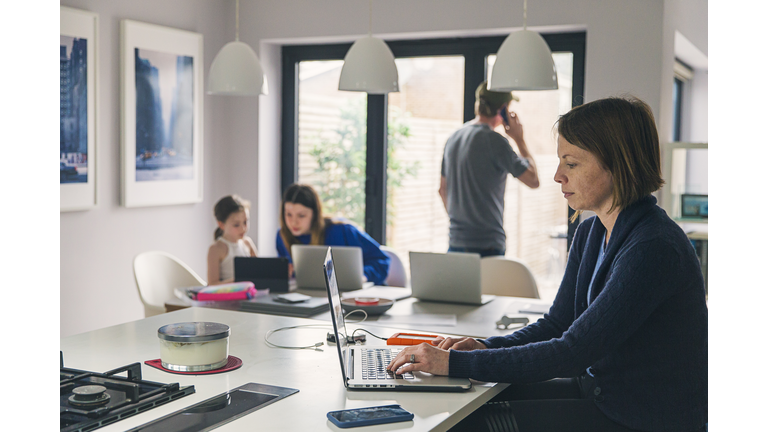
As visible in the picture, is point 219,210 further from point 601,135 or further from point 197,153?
point 601,135

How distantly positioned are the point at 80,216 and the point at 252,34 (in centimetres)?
180

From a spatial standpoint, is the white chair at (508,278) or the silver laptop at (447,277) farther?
the white chair at (508,278)

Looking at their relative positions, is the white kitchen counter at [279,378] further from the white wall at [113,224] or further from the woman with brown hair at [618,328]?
the white wall at [113,224]

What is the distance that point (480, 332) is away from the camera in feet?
7.64

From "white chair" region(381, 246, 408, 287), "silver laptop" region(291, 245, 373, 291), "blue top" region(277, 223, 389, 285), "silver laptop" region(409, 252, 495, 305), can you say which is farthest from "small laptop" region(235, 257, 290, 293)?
"white chair" region(381, 246, 408, 287)

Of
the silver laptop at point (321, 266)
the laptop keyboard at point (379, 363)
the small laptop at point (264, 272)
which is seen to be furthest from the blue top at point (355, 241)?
the laptop keyboard at point (379, 363)

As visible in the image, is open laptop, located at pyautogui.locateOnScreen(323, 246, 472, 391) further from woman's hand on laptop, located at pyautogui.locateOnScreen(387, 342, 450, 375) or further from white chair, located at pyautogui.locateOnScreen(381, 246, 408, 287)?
white chair, located at pyautogui.locateOnScreen(381, 246, 408, 287)

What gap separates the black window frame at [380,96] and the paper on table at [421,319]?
1.92 m

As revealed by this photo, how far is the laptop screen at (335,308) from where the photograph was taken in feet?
5.19

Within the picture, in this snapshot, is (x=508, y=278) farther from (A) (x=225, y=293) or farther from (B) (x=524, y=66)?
(A) (x=225, y=293)

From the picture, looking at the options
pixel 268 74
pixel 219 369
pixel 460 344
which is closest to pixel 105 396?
pixel 219 369

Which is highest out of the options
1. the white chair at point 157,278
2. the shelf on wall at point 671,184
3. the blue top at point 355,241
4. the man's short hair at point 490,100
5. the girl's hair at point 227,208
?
the man's short hair at point 490,100

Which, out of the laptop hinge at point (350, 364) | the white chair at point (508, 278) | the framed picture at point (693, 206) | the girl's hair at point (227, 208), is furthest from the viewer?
the framed picture at point (693, 206)
